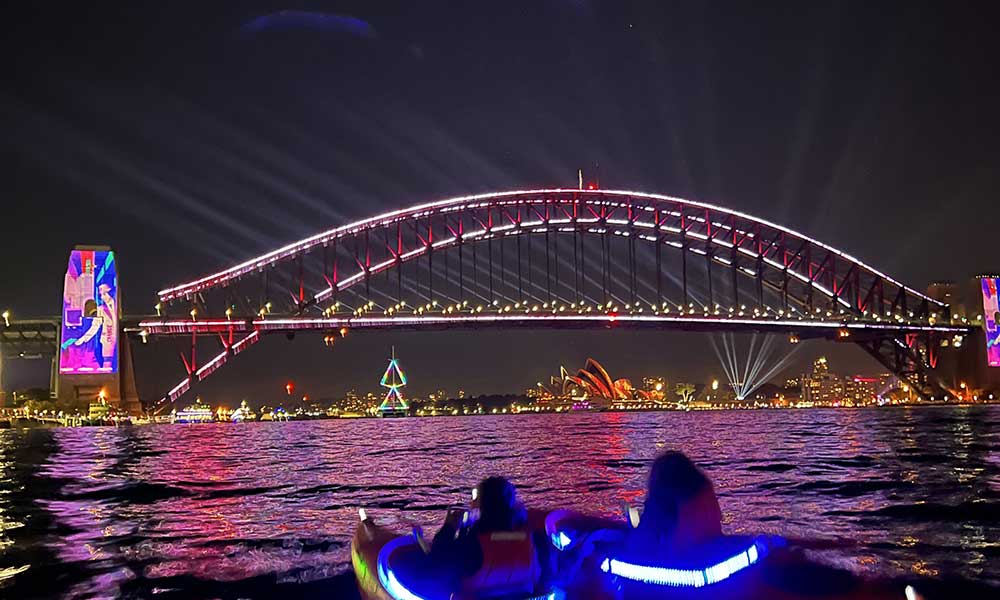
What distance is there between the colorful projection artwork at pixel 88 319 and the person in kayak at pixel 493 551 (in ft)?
259

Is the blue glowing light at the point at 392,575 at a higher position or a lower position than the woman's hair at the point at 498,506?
lower

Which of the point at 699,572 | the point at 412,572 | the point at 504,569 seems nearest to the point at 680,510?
the point at 699,572

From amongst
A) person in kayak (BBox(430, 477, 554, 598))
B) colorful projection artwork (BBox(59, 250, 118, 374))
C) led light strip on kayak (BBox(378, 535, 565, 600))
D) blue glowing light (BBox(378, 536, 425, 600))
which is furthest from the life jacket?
colorful projection artwork (BBox(59, 250, 118, 374))

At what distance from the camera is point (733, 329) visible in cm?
7644

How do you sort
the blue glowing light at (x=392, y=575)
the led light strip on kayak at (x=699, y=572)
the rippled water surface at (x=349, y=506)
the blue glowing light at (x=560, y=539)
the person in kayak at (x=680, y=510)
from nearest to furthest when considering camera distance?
the led light strip on kayak at (x=699, y=572) < the person in kayak at (x=680, y=510) < the blue glowing light at (x=392, y=575) < the blue glowing light at (x=560, y=539) < the rippled water surface at (x=349, y=506)

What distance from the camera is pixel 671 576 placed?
417 cm

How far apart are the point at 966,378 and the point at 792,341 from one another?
21693 mm

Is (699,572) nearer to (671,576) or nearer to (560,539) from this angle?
(671,576)

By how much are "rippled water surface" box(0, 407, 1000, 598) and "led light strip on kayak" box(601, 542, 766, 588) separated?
3.51 m

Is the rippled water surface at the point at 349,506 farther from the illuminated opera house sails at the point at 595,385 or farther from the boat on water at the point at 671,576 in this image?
the illuminated opera house sails at the point at 595,385

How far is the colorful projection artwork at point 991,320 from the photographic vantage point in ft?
287

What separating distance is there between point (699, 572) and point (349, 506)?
8745 millimetres

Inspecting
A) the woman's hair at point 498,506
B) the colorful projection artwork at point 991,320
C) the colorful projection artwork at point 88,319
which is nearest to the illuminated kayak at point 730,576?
the woman's hair at point 498,506

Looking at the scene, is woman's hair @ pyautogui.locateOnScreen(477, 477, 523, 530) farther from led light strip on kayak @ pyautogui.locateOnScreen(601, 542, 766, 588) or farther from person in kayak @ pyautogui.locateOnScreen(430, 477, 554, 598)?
led light strip on kayak @ pyautogui.locateOnScreen(601, 542, 766, 588)
